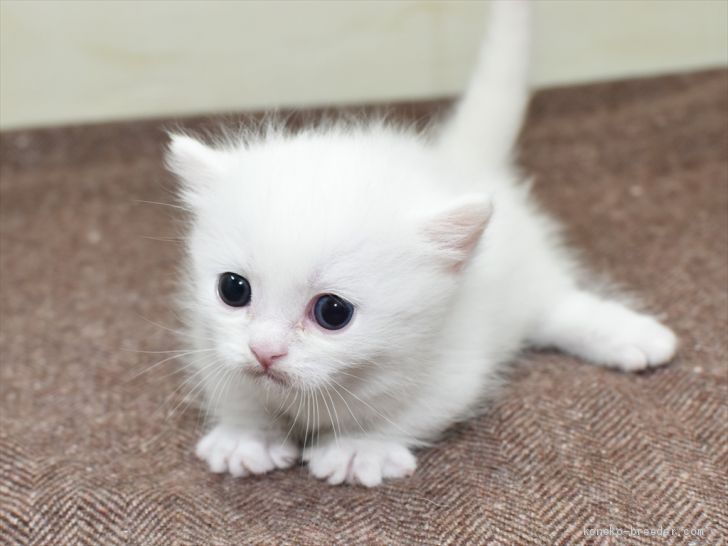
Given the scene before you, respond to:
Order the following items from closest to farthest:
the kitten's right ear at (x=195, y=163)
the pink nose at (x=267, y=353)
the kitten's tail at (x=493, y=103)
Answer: the pink nose at (x=267, y=353) → the kitten's right ear at (x=195, y=163) → the kitten's tail at (x=493, y=103)

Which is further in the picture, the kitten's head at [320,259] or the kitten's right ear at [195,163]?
the kitten's right ear at [195,163]

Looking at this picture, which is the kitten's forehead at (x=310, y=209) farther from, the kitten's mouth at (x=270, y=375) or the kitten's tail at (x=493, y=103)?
the kitten's tail at (x=493, y=103)

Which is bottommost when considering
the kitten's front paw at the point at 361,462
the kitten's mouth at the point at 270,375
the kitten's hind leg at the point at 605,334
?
the kitten's front paw at the point at 361,462

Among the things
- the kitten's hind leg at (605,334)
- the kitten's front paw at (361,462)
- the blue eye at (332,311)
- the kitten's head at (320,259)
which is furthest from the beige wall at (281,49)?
the kitten's front paw at (361,462)

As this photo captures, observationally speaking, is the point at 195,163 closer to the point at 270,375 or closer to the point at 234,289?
the point at 234,289

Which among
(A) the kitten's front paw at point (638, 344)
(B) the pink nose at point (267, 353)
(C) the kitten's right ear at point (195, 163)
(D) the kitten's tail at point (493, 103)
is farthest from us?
(D) the kitten's tail at point (493, 103)

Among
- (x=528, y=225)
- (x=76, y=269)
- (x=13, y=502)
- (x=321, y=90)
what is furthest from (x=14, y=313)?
(x=528, y=225)

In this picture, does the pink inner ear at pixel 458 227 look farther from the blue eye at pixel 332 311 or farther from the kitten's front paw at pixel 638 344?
the kitten's front paw at pixel 638 344

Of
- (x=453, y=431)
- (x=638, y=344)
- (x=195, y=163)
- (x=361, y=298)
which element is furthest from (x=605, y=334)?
(x=195, y=163)

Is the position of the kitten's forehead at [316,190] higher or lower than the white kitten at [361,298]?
higher

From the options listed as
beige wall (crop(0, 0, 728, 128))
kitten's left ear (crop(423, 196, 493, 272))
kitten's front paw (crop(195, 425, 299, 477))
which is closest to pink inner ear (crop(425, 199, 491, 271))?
kitten's left ear (crop(423, 196, 493, 272))
